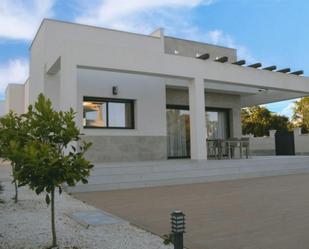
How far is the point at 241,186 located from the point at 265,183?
112cm

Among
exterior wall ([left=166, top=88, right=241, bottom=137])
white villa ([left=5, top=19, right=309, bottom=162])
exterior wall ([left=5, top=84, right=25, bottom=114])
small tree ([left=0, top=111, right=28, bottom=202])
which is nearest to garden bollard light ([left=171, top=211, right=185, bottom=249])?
small tree ([left=0, top=111, right=28, bottom=202])

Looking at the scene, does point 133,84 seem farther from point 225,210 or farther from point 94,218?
point 94,218

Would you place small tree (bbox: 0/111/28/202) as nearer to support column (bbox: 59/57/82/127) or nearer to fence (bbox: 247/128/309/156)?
support column (bbox: 59/57/82/127)

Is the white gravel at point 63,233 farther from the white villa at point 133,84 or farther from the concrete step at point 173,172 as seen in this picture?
the white villa at point 133,84

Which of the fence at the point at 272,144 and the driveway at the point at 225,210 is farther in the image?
the fence at the point at 272,144

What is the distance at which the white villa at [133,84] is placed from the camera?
1149 centimetres

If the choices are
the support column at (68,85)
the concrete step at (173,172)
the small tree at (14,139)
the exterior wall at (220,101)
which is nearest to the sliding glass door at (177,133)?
the exterior wall at (220,101)

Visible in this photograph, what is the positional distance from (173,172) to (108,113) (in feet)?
13.7

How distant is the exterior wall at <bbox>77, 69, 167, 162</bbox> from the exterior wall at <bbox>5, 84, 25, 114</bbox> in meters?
7.81

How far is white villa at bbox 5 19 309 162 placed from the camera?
11492 millimetres

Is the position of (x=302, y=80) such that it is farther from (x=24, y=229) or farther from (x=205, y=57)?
(x=24, y=229)

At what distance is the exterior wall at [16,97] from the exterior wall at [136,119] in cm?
781

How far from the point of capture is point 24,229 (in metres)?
5.24

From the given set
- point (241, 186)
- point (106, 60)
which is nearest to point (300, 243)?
point (241, 186)
